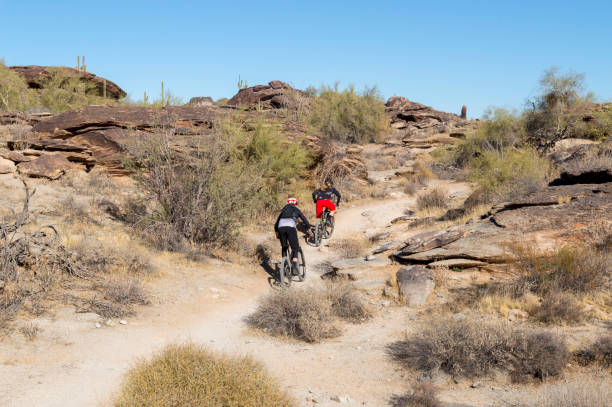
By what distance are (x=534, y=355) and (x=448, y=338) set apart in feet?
3.20

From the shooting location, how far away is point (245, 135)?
1708 centimetres

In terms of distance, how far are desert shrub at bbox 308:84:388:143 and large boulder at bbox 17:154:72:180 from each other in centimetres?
2091

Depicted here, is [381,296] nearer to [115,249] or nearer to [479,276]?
[479,276]

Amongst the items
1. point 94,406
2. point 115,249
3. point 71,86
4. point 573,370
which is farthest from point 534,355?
point 71,86

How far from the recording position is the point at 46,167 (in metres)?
14.6

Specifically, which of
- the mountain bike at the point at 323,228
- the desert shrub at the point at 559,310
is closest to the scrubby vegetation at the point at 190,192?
the mountain bike at the point at 323,228

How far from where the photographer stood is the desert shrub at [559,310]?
19.6 feet

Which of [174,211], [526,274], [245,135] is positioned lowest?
[526,274]

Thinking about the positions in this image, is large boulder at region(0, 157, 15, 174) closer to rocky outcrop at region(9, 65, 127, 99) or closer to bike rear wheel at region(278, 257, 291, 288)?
bike rear wheel at region(278, 257, 291, 288)

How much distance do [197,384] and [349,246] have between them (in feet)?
29.7

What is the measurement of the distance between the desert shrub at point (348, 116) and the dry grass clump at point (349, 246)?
21.1m

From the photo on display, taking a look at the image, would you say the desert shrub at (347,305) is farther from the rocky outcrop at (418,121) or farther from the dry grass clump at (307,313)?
the rocky outcrop at (418,121)

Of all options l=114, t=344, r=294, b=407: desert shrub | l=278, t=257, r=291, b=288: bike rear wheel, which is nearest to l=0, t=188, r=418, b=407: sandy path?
l=114, t=344, r=294, b=407: desert shrub

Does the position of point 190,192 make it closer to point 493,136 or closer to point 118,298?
point 118,298
